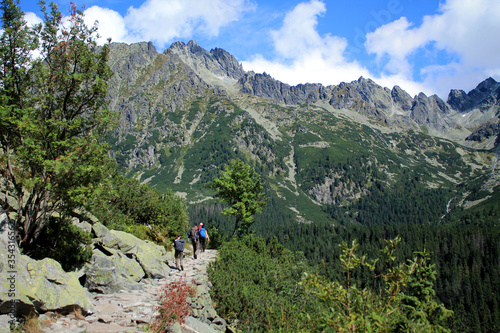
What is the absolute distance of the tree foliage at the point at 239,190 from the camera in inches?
1314

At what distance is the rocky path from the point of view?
969 centimetres

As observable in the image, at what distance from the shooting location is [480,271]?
6786 inches

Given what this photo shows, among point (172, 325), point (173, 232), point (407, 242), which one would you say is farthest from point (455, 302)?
point (172, 325)

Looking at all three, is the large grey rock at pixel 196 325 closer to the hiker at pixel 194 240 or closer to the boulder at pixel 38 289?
the boulder at pixel 38 289

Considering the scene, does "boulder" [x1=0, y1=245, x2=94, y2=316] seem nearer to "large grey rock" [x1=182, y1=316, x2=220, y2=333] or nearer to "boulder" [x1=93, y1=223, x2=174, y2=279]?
"large grey rock" [x1=182, y1=316, x2=220, y2=333]

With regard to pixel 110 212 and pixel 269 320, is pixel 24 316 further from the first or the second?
pixel 110 212

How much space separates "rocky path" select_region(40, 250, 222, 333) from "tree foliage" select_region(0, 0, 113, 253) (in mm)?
4408

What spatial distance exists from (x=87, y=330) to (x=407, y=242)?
8889 inches

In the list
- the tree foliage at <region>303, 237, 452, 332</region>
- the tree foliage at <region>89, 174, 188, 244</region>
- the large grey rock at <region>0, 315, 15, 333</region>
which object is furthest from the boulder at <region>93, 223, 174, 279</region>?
the tree foliage at <region>303, 237, 452, 332</region>

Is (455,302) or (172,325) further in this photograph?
(455,302)

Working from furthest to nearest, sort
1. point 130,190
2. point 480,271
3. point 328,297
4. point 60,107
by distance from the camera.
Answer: point 480,271 → point 130,190 → point 60,107 → point 328,297

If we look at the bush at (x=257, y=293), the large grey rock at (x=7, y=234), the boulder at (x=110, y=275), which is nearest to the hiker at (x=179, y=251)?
the bush at (x=257, y=293)

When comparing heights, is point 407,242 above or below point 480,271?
above

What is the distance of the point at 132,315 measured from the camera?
1095 centimetres
